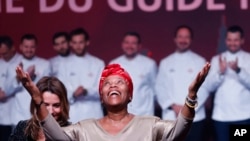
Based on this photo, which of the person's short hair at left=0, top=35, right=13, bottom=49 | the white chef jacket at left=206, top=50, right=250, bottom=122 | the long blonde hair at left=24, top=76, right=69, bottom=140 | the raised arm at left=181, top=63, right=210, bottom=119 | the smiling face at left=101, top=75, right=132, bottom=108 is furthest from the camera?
the person's short hair at left=0, top=35, right=13, bottom=49

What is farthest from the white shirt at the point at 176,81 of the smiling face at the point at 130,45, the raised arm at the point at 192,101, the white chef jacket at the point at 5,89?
the raised arm at the point at 192,101

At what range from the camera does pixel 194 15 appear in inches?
154

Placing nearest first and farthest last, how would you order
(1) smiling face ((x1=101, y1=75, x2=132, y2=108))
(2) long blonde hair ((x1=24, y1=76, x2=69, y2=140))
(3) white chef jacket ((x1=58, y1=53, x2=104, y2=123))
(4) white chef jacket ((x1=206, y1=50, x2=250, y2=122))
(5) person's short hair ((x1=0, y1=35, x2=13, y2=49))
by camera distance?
(1) smiling face ((x1=101, y1=75, x2=132, y2=108)), (2) long blonde hair ((x1=24, y1=76, x2=69, y2=140)), (4) white chef jacket ((x1=206, y1=50, x2=250, y2=122)), (3) white chef jacket ((x1=58, y1=53, x2=104, y2=123)), (5) person's short hair ((x1=0, y1=35, x2=13, y2=49))

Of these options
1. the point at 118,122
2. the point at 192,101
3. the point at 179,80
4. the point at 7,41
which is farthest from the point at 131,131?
the point at 7,41

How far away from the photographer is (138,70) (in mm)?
3967

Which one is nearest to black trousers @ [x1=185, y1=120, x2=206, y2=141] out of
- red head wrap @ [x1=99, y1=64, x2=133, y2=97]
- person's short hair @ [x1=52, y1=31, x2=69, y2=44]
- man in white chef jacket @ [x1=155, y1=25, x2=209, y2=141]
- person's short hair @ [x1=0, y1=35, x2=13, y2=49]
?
man in white chef jacket @ [x1=155, y1=25, x2=209, y2=141]

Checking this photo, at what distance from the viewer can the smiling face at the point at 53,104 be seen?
269 centimetres

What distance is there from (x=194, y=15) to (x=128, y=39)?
0.46 m

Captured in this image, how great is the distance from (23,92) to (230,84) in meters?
1.36

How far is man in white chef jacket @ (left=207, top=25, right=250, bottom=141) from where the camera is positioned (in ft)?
12.6

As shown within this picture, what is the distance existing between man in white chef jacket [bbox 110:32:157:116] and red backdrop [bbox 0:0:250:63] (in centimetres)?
5

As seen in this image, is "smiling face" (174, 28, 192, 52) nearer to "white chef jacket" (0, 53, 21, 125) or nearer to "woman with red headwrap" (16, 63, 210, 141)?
"white chef jacket" (0, 53, 21, 125)

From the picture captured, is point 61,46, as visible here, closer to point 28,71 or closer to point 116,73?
point 28,71

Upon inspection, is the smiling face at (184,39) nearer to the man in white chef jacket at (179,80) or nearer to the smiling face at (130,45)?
the man in white chef jacket at (179,80)
